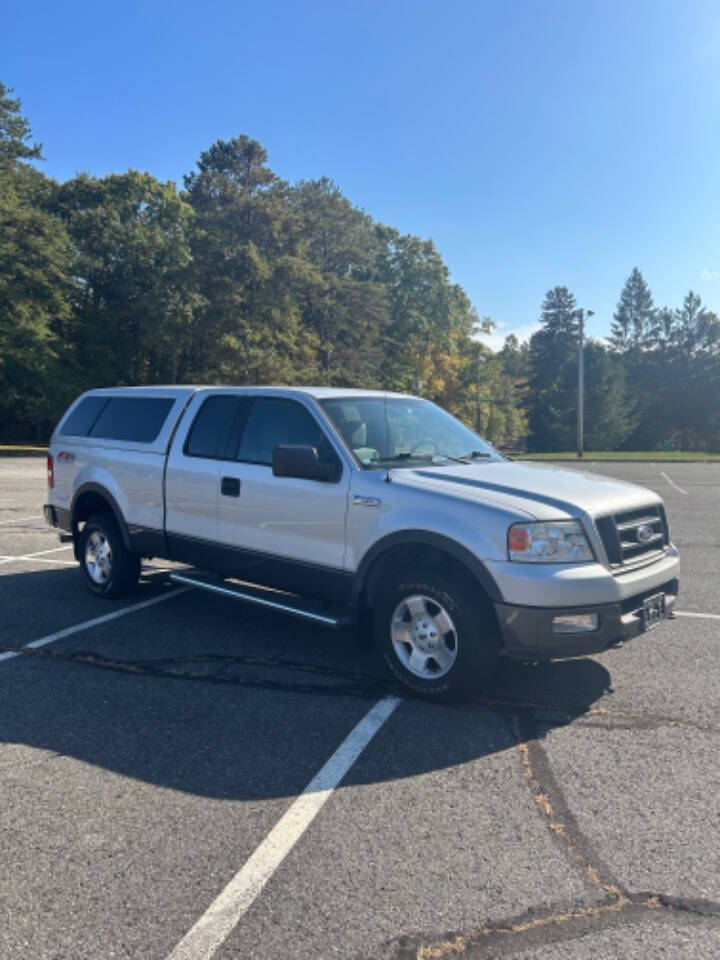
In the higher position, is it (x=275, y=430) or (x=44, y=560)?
(x=275, y=430)

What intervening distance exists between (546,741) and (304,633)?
8.07 feet

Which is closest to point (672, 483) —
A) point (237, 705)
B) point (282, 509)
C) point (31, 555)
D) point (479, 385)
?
point (31, 555)

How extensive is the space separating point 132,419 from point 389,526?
10.9 ft

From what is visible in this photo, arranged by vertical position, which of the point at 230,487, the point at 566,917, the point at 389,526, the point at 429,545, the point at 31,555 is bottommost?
the point at 566,917

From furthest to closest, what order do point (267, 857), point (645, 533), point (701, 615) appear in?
point (701, 615) → point (645, 533) → point (267, 857)

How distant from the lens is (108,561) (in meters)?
7.15

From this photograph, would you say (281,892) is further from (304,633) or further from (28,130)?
(28,130)

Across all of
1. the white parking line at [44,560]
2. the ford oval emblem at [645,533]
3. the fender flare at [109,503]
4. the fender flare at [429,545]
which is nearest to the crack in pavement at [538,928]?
the fender flare at [429,545]

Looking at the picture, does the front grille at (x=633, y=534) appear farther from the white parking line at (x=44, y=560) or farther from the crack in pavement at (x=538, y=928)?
the white parking line at (x=44, y=560)

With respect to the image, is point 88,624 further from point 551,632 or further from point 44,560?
point 551,632

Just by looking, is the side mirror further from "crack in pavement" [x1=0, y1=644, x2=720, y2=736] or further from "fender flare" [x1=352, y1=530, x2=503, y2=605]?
"crack in pavement" [x1=0, y1=644, x2=720, y2=736]

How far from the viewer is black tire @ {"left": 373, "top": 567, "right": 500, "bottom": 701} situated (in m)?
4.48

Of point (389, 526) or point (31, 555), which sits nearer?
point (389, 526)

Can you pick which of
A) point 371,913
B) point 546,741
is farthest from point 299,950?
point 546,741
